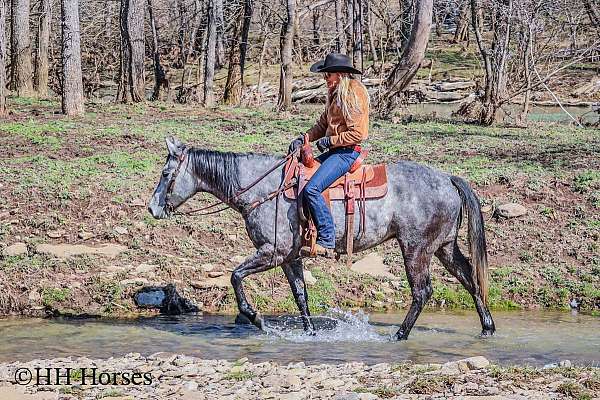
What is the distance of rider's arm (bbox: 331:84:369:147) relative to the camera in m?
9.33

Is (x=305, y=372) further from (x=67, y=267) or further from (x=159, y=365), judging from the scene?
(x=67, y=267)

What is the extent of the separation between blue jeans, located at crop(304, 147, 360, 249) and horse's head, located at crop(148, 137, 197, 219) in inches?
52.9

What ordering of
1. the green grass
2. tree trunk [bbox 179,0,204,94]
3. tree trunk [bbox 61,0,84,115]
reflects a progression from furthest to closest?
tree trunk [bbox 179,0,204,94] → tree trunk [bbox 61,0,84,115] → the green grass

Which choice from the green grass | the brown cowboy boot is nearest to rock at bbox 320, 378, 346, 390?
the brown cowboy boot

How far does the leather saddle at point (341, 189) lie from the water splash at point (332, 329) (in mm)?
889

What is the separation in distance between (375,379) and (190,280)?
4653 millimetres

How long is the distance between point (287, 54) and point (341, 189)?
566 inches

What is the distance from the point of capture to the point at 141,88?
24.1 m

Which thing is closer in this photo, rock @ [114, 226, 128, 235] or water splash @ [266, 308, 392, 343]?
water splash @ [266, 308, 392, 343]

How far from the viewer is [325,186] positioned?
31.2 feet

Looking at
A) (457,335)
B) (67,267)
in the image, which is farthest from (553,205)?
(67,267)

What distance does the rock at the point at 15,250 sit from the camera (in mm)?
11734

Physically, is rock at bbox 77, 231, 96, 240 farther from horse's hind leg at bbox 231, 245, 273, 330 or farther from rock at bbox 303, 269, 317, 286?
horse's hind leg at bbox 231, 245, 273, 330

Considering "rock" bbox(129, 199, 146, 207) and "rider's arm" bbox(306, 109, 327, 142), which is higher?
"rider's arm" bbox(306, 109, 327, 142)
